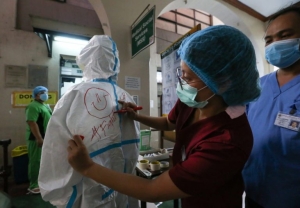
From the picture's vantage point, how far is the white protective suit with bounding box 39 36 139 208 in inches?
25.5

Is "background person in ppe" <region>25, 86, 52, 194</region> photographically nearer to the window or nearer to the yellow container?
the yellow container

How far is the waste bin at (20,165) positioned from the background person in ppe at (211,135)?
2.61 m

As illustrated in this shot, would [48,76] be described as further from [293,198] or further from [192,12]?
[192,12]

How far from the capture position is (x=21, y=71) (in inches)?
110

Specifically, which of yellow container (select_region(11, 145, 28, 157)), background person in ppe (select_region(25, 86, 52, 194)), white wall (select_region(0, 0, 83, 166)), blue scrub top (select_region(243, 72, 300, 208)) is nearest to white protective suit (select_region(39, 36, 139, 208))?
blue scrub top (select_region(243, 72, 300, 208))

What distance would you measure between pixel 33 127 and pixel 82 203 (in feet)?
6.52

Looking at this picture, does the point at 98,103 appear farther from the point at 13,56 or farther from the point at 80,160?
the point at 13,56

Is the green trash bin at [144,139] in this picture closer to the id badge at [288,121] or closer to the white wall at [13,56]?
the id badge at [288,121]

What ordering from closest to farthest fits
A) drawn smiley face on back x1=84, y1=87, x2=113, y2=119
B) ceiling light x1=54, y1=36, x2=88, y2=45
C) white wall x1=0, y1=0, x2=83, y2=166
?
drawn smiley face on back x1=84, y1=87, x2=113, y2=119
white wall x1=0, y1=0, x2=83, y2=166
ceiling light x1=54, y1=36, x2=88, y2=45

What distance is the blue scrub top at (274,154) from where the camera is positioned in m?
0.63

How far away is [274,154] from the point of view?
668 mm

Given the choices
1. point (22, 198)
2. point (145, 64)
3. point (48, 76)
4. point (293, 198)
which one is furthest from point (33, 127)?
point (293, 198)

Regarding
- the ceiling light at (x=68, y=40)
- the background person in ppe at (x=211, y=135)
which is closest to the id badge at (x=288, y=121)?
the background person in ppe at (x=211, y=135)

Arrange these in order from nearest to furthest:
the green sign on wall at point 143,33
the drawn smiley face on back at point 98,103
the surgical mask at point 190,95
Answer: the surgical mask at point 190,95
the drawn smiley face on back at point 98,103
the green sign on wall at point 143,33
